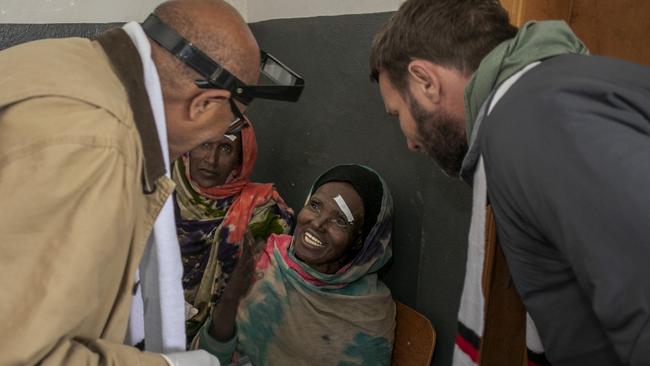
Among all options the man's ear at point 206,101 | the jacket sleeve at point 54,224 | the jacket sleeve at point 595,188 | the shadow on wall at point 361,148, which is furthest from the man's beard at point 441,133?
the jacket sleeve at point 54,224

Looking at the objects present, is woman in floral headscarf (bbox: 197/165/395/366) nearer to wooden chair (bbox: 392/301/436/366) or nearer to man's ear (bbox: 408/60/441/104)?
wooden chair (bbox: 392/301/436/366)

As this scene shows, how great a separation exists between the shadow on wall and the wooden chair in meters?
0.08

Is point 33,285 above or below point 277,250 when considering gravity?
above

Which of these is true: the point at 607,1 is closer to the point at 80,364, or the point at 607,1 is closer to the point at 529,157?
the point at 529,157

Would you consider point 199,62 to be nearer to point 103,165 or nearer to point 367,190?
point 103,165

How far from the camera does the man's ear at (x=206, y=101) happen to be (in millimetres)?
1183

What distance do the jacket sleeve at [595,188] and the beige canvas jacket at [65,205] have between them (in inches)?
26.7

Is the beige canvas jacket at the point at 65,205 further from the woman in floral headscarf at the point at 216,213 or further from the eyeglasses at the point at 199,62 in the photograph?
the woman in floral headscarf at the point at 216,213

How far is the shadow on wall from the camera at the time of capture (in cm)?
213

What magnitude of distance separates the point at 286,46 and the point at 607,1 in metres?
1.61

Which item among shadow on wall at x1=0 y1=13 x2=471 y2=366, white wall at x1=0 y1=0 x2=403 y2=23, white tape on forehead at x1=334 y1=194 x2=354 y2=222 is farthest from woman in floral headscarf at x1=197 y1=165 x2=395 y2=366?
white wall at x1=0 y1=0 x2=403 y2=23

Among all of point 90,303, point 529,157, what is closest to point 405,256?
point 529,157

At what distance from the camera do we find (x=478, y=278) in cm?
130

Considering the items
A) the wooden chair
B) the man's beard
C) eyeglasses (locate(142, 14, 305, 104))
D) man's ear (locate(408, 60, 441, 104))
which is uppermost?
eyeglasses (locate(142, 14, 305, 104))
